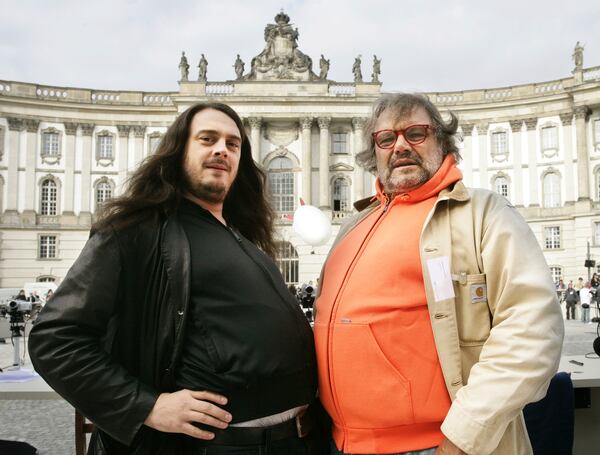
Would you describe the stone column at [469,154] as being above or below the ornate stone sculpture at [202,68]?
below

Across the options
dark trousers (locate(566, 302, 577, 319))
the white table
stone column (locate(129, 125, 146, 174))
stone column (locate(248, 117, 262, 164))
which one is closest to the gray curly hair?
the white table

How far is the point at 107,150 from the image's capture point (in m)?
39.7

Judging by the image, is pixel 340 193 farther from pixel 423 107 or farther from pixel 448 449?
pixel 448 449

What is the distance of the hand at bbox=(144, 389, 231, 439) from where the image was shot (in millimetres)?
2125

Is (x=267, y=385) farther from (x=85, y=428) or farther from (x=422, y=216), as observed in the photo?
(x=85, y=428)

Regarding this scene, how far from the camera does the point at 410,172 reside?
288 centimetres

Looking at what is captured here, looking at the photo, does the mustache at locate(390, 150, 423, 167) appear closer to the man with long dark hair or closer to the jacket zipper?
the jacket zipper

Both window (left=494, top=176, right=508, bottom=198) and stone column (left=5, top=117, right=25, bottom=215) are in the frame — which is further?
window (left=494, top=176, right=508, bottom=198)

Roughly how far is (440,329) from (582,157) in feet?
129

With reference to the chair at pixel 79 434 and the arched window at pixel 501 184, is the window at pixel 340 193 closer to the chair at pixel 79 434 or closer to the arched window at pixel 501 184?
the arched window at pixel 501 184

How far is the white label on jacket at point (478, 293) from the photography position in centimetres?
238

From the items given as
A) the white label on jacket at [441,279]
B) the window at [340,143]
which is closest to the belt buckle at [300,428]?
the white label on jacket at [441,279]

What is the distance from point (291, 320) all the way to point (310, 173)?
35926mm

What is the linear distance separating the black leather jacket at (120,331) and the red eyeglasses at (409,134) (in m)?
1.23
